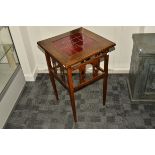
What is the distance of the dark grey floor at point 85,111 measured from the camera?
195 centimetres

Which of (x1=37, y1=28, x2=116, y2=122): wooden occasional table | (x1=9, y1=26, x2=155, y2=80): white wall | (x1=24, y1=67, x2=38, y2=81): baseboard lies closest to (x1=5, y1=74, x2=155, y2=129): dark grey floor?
(x1=24, y1=67, x2=38, y2=81): baseboard

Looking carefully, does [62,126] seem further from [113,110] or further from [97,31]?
[97,31]

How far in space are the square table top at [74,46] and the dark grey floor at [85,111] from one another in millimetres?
763

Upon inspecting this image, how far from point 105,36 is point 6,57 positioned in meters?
1.22

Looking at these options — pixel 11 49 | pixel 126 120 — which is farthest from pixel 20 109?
pixel 126 120

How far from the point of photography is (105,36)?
2.31 metres

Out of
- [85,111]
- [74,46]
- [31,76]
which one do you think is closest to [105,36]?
[74,46]

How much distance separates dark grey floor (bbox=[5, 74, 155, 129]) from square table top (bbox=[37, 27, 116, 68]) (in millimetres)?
763

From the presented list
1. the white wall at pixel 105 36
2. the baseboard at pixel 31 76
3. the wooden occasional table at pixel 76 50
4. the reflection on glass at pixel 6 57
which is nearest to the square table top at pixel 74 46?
→ the wooden occasional table at pixel 76 50

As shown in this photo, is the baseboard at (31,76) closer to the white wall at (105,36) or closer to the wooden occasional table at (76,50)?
the white wall at (105,36)

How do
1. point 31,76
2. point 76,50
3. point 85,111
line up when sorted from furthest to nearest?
point 31,76
point 85,111
point 76,50

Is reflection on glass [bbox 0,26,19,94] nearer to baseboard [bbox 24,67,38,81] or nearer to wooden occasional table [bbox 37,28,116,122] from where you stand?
baseboard [bbox 24,67,38,81]

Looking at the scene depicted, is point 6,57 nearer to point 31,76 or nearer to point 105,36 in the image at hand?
point 31,76
